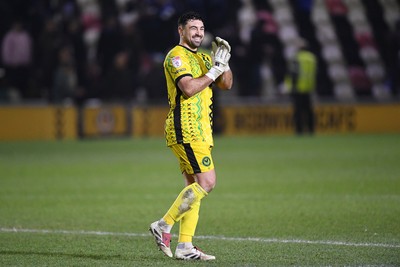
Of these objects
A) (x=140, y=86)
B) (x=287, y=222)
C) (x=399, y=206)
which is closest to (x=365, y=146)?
(x=140, y=86)

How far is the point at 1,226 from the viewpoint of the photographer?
32.1 feet

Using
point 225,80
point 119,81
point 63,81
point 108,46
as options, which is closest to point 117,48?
point 108,46

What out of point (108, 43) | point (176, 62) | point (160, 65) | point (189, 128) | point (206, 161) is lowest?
point (206, 161)

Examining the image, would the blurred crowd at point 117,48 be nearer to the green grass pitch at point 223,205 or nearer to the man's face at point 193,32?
the green grass pitch at point 223,205

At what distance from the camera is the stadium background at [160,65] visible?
23.7 meters

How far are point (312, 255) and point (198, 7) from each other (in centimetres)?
1695

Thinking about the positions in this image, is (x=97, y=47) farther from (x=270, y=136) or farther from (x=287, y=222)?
(x=287, y=222)

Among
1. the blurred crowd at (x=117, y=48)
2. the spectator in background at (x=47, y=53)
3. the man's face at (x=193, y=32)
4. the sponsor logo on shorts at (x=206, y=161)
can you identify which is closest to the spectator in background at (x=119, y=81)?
the blurred crowd at (x=117, y=48)

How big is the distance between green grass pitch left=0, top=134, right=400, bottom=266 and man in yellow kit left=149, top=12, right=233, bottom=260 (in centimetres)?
23

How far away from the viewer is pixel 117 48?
967 inches

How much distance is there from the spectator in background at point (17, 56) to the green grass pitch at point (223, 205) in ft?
12.5

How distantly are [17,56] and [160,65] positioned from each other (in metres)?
3.41

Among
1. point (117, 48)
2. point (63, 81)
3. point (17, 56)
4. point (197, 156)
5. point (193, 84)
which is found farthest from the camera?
point (117, 48)

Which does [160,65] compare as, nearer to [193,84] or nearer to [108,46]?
[108,46]
